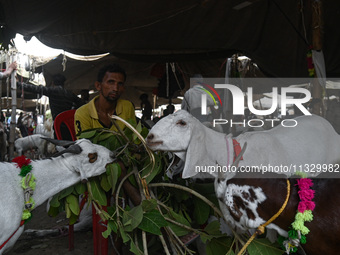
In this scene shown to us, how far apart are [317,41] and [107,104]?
241cm

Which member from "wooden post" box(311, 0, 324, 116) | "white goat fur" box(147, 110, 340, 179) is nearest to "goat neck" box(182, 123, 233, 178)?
"white goat fur" box(147, 110, 340, 179)

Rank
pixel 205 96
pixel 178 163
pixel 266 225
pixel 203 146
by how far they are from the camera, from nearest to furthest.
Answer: pixel 266 225 → pixel 203 146 → pixel 178 163 → pixel 205 96

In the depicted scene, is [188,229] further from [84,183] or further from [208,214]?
[84,183]

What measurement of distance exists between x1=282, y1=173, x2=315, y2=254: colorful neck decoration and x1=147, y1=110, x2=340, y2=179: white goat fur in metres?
0.51

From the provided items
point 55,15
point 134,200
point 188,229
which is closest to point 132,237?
point 134,200

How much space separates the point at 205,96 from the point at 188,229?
1472 millimetres

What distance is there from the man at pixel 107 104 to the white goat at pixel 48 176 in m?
0.84

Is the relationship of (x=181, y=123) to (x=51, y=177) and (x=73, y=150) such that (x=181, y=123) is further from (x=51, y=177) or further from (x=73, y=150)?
(x=51, y=177)

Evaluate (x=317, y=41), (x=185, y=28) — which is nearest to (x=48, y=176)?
(x=185, y=28)

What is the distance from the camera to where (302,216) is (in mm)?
1280

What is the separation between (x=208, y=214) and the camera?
2.20m

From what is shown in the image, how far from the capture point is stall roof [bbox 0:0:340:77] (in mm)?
3422

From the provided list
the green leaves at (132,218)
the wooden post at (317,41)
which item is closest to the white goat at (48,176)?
the green leaves at (132,218)

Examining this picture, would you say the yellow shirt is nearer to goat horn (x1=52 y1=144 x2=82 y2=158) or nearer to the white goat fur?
goat horn (x1=52 y1=144 x2=82 y2=158)
